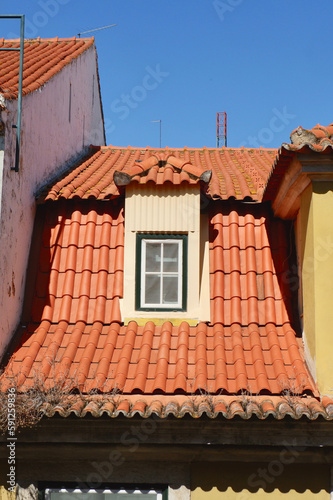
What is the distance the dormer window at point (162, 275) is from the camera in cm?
765

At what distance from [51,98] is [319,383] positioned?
20.0 feet

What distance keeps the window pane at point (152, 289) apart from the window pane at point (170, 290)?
77 millimetres

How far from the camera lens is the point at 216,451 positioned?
21.0 feet

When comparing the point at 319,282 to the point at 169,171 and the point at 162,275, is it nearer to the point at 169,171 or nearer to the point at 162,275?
the point at 162,275

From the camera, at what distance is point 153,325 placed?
7.54 m

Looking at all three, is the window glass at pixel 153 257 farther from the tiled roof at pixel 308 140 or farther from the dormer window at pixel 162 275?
the tiled roof at pixel 308 140

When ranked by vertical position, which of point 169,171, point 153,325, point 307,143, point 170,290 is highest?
point 169,171

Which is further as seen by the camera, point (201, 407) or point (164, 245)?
point (164, 245)

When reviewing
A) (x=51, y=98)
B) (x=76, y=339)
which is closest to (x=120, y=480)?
(x=76, y=339)

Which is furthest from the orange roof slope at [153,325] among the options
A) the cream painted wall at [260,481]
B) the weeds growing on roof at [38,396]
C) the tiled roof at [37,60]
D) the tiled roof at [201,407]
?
the tiled roof at [37,60]

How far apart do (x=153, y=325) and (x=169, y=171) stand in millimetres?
2053

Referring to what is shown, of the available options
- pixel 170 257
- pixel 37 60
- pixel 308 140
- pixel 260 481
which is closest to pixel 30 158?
pixel 170 257

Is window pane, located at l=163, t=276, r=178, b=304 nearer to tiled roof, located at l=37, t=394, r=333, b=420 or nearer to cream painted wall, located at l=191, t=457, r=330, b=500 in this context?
tiled roof, located at l=37, t=394, r=333, b=420

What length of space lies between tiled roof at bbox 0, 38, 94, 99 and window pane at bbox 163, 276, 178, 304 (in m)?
2.94
